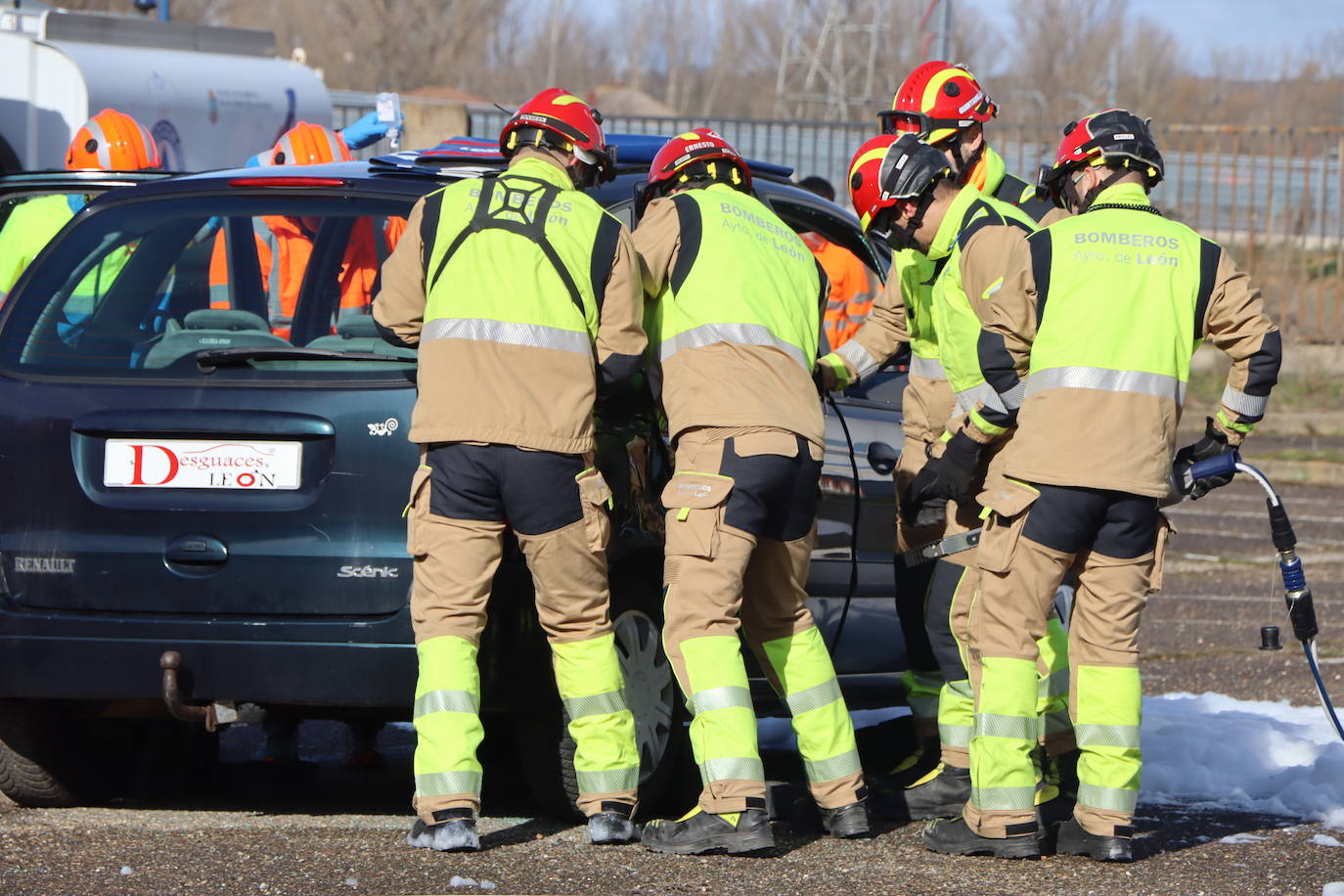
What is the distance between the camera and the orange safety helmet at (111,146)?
906cm

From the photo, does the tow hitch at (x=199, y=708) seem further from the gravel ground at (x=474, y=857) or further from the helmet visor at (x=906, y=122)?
the helmet visor at (x=906, y=122)

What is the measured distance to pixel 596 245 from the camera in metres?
4.65

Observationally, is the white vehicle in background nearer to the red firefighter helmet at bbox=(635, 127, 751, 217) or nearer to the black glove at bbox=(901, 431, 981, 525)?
the red firefighter helmet at bbox=(635, 127, 751, 217)

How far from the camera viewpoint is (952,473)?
→ 4980mm

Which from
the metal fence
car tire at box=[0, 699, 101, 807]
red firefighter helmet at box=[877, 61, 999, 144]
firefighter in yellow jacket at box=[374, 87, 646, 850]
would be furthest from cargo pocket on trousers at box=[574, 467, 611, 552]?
the metal fence

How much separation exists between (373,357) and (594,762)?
1.17 m

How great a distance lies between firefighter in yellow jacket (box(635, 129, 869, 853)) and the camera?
4.64 metres

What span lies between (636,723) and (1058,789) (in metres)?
1.27

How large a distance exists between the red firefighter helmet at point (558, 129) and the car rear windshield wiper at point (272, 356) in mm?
675

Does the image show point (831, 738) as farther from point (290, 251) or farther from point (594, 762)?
point (290, 251)

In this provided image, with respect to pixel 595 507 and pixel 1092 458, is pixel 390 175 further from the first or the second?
pixel 1092 458

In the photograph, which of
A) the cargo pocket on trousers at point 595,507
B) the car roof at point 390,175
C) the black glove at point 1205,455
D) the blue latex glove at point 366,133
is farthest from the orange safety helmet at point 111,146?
the black glove at point 1205,455

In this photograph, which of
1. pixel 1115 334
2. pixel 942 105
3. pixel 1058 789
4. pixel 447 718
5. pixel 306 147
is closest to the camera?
pixel 447 718

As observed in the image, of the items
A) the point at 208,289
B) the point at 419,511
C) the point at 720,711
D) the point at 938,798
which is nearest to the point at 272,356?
the point at 208,289
